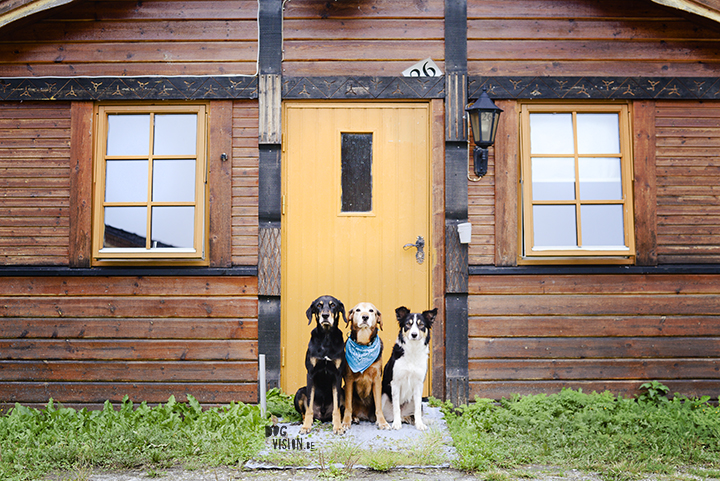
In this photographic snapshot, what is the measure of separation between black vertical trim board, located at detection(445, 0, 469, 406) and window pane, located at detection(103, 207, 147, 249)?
2.76 m

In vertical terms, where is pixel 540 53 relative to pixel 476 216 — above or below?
above

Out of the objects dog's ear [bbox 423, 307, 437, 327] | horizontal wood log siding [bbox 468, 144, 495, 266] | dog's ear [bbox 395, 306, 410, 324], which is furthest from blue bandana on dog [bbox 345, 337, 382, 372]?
horizontal wood log siding [bbox 468, 144, 495, 266]

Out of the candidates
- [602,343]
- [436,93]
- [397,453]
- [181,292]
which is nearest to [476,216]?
[436,93]

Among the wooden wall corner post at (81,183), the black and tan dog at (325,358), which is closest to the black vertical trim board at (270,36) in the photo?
the wooden wall corner post at (81,183)

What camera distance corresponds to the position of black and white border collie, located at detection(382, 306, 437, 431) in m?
4.09

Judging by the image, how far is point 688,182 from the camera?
4.97m

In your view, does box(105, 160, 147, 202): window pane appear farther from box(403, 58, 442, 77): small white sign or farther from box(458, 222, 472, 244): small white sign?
box(458, 222, 472, 244): small white sign

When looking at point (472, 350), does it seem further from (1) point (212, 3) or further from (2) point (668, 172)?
(1) point (212, 3)

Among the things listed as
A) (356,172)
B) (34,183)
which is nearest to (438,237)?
(356,172)

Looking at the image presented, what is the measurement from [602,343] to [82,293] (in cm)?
469

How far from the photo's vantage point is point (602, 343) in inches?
191

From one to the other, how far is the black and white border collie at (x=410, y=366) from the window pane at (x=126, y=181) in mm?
2644

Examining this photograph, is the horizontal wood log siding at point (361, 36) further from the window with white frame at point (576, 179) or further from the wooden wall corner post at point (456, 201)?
the window with white frame at point (576, 179)

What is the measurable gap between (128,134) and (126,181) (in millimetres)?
441
